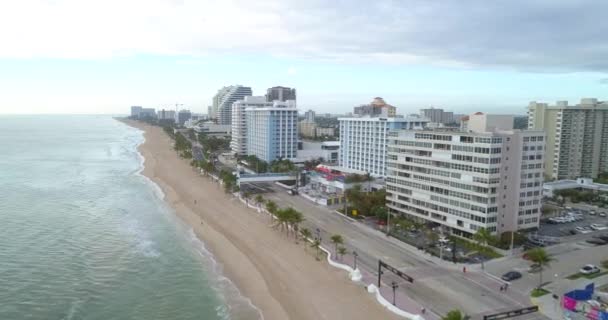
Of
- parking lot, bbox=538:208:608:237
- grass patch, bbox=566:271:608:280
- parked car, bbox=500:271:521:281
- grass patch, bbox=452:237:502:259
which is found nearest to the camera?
parked car, bbox=500:271:521:281

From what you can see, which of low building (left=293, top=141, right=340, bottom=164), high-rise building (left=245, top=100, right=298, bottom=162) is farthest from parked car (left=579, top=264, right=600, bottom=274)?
high-rise building (left=245, top=100, right=298, bottom=162)

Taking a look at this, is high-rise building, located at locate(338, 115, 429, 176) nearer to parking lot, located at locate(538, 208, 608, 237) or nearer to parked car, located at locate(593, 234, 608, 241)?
parking lot, located at locate(538, 208, 608, 237)

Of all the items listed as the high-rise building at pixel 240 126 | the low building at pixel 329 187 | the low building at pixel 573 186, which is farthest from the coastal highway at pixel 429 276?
the high-rise building at pixel 240 126

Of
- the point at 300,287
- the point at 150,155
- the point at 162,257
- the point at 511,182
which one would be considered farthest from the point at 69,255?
the point at 150,155

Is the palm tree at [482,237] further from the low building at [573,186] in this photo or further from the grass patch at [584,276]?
the low building at [573,186]

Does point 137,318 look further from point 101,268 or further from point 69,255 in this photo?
point 69,255
